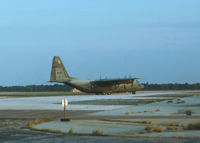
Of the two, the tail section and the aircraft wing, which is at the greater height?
the tail section

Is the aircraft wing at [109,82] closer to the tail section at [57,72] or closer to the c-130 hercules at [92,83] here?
the c-130 hercules at [92,83]

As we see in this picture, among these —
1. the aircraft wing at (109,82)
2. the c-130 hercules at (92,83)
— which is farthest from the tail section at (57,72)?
the aircraft wing at (109,82)

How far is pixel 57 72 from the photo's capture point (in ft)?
264

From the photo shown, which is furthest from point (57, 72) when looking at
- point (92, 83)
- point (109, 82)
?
point (109, 82)

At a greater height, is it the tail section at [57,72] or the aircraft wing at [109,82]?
the tail section at [57,72]

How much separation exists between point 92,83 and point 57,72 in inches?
328

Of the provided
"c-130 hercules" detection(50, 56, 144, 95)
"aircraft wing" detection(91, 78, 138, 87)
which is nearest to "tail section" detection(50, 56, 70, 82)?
"c-130 hercules" detection(50, 56, 144, 95)

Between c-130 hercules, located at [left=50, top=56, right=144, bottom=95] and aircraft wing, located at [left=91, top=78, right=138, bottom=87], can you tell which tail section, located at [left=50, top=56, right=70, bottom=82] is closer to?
c-130 hercules, located at [left=50, top=56, right=144, bottom=95]

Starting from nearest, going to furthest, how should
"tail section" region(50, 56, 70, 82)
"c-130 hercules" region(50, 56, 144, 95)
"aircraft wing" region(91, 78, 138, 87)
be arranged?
"tail section" region(50, 56, 70, 82) → "c-130 hercules" region(50, 56, 144, 95) → "aircraft wing" region(91, 78, 138, 87)

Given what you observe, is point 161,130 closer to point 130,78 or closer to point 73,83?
point 73,83

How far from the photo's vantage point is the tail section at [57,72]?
80438 mm

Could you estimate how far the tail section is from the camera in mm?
80438

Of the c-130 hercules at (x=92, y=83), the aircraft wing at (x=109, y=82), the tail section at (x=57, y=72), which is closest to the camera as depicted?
the tail section at (x=57, y=72)

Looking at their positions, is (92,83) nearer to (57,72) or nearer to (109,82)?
(109,82)
